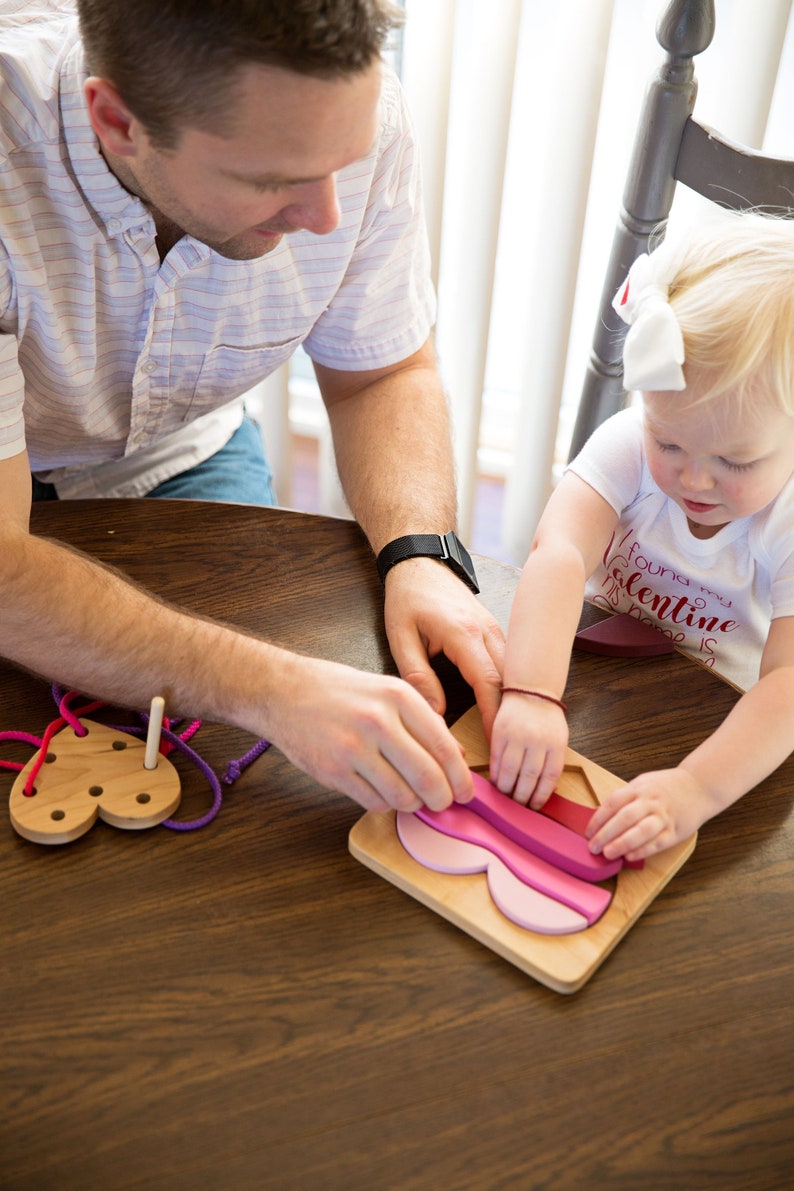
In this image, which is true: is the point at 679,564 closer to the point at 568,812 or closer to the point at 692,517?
the point at 692,517

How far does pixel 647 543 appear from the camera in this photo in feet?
4.11

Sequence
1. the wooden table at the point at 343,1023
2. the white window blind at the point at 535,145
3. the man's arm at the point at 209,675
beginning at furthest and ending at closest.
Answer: the white window blind at the point at 535,145, the man's arm at the point at 209,675, the wooden table at the point at 343,1023

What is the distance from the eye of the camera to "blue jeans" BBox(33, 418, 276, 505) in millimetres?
1604

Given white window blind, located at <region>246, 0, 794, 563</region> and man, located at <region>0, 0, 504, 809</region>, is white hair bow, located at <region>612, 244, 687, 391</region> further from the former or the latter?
white window blind, located at <region>246, 0, 794, 563</region>

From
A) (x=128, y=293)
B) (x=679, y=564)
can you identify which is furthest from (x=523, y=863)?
(x=128, y=293)

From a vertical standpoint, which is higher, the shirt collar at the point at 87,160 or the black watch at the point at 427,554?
the shirt collar at the point at 87,160

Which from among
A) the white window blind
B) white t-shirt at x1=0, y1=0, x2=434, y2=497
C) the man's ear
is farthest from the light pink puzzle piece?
the white window blind

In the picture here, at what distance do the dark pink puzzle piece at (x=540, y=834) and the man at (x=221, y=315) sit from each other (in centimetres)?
5

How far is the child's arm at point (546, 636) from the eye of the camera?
936 millimetres

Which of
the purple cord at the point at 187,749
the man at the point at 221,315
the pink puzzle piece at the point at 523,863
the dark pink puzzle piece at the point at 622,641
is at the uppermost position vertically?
the man at the point at 221,315

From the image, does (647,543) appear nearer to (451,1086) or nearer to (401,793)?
(401,793)

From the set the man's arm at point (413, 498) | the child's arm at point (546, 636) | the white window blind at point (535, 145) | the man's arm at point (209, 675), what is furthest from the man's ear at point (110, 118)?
the white window blind at point (535, 145)

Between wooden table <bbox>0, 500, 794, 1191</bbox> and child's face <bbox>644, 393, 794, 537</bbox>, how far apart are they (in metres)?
0.28

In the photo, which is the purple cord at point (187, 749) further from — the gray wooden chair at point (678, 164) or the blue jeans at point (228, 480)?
the gray wooden chair at point (678, 164)
